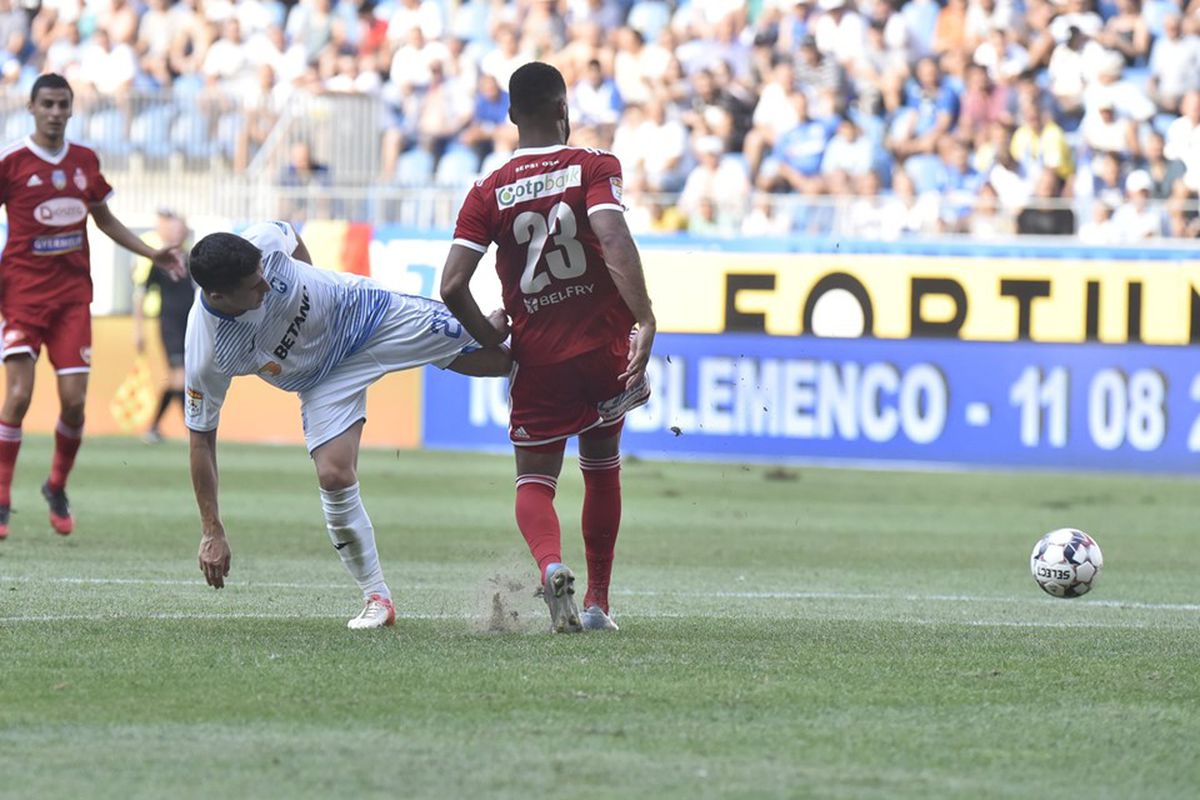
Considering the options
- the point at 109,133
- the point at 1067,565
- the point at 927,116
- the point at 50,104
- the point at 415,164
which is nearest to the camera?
the point at 1067,565

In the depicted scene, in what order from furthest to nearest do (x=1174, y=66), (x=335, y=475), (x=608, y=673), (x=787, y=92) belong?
1. (x=787, y=92)
2. (x=1174, y=66)
3. (x=335, y=475)
4. (x=608, y=673)

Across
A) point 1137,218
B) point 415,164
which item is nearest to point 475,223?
point 1137,218

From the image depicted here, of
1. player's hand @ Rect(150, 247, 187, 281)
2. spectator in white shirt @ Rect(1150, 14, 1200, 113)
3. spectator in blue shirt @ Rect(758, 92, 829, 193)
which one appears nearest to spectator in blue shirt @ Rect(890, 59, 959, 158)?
spectator in blue shirt @ Rect(758, 92, 829, 193)

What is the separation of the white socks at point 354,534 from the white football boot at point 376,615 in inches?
1.4

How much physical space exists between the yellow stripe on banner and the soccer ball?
12.6m

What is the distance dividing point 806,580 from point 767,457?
887cm

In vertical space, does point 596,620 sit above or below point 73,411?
below

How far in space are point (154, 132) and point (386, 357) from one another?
55.6 ft

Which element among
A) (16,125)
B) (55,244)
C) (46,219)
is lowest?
(55,244)

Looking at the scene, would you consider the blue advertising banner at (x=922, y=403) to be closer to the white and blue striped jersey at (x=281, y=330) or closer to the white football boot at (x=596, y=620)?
the white football boot at (x=596, y=620)

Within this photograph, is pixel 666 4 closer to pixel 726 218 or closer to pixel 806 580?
pixel 726 218

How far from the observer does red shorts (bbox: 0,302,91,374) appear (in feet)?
38.1

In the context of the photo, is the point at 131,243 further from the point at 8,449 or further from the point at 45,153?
the point at 8,449

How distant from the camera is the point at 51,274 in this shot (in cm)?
1164
